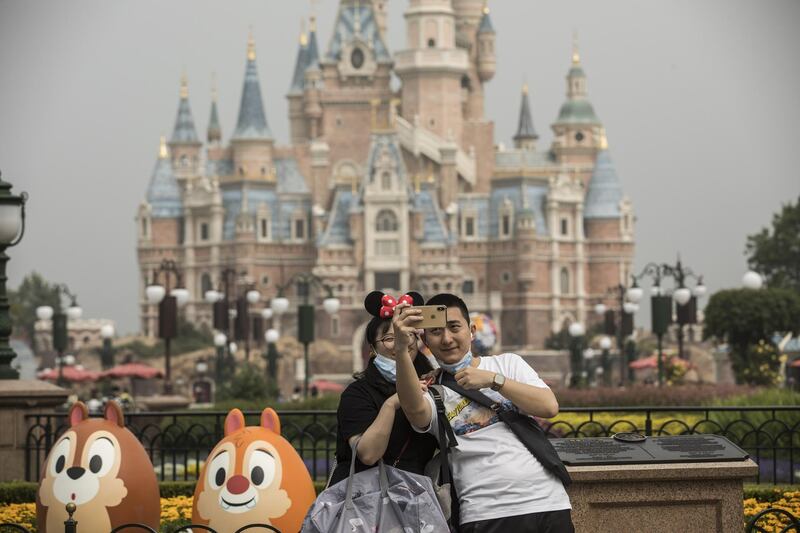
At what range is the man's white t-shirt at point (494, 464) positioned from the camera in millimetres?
8312

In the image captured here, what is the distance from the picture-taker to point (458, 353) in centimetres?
848

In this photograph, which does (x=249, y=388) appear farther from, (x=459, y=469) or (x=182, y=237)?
(x=182, y=237)

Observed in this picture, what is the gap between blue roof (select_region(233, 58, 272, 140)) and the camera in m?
99.8

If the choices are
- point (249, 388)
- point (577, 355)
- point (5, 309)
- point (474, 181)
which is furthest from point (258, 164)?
point (5, 309)

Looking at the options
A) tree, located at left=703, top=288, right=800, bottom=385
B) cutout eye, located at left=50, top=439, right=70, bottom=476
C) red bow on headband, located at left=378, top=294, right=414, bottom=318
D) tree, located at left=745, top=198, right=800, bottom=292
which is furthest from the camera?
tree, located at left=745, top=198, right=800, bottom=292

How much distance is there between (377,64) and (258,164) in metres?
9.03

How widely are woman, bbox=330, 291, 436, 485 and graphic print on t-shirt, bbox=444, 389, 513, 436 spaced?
0.17m

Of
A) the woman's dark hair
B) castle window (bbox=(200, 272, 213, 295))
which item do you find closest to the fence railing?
the woman's dark hair

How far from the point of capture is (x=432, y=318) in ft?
26.3

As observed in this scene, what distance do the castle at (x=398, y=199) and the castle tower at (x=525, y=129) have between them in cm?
749

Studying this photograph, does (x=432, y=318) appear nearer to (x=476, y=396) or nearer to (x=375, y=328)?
(x=476, y=396)

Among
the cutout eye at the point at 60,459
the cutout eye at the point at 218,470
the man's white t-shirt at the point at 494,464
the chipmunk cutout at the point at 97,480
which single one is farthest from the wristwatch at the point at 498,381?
the cutout eye at the point at 60,459

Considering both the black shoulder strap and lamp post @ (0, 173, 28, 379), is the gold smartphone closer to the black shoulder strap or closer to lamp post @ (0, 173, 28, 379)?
the black shoulder strap

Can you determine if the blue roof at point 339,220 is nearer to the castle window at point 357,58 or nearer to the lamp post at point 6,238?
the castle window at point 357,58
